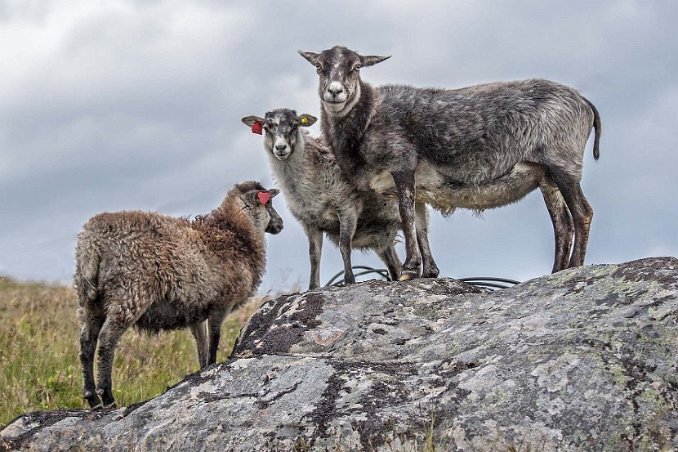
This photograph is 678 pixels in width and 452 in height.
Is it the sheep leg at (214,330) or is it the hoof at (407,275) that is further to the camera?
the sheep leg at (214,330)

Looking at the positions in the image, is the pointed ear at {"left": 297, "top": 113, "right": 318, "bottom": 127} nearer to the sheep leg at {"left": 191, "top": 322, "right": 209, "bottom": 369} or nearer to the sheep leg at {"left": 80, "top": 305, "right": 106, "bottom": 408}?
the sheep leg at {"left": 191, "top": 322, "right": 209, "bottom": 369}

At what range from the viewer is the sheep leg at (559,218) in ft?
33.6

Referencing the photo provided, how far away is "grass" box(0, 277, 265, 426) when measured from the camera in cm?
1141

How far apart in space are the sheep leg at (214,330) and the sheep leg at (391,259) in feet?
8.55

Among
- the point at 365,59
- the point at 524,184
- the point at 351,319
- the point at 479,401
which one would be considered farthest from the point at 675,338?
the point at 365,59

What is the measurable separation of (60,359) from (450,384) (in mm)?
7684

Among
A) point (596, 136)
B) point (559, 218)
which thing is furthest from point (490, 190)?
point (596, 136)

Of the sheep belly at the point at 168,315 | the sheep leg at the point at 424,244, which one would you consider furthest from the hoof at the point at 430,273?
the sheep belly at the point at 168,315

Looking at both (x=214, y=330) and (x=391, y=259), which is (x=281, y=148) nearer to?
(x=391, y=259)

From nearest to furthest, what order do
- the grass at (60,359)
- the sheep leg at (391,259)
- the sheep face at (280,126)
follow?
1. the grass at (60,359)
2. the sheep face at (280,126)
3. the sheep leg at (391,259)

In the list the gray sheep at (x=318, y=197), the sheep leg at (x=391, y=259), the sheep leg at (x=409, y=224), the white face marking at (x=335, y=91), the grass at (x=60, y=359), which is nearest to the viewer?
the sheep leg at (x=409, y=224)

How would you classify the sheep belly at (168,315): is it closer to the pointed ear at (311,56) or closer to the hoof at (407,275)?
the hoof at (407,275)

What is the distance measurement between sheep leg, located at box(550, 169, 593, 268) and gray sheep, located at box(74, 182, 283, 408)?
11.4 ft

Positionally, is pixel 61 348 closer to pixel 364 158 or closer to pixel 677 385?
pixel 364 158
